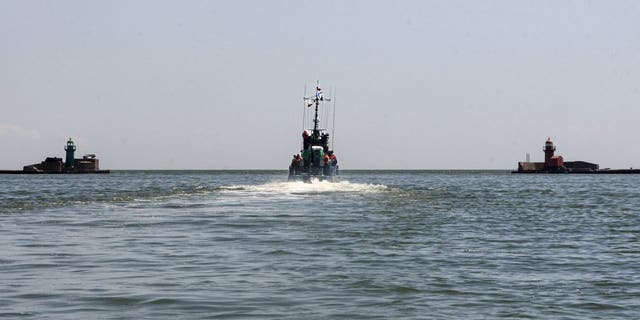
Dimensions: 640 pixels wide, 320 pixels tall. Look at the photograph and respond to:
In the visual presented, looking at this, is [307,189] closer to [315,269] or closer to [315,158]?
[315,158]

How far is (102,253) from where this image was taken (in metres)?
22.0

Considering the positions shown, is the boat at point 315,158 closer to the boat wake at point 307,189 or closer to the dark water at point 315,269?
the boat wake at point 307,189

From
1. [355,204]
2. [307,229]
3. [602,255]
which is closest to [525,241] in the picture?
[602,255]

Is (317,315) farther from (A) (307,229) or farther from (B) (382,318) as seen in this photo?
(A) (307,229)

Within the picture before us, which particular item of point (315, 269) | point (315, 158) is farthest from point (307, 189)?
point (315, 269)

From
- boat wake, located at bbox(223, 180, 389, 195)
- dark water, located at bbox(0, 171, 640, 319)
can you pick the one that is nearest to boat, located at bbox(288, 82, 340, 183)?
boat wake, located at bbox(223, 180, 389, 195)

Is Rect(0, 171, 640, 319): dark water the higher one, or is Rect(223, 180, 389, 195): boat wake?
Rect(223, 180, 389, 195): boat wake

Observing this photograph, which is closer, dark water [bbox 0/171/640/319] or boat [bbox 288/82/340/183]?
dark water [bbox 0/171/640/319]

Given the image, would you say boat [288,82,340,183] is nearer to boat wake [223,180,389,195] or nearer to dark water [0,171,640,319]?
boat wake [223,180,389,195]

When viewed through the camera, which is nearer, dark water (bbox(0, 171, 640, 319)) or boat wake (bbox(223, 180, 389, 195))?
dark water (bbox(0, 171, 640, 319))

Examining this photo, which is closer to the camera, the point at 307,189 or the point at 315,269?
the point at 315,269

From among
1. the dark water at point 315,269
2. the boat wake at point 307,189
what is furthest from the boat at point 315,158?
the dark water at point 315,269

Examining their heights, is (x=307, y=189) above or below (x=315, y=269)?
above

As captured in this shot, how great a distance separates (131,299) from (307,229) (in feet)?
54.8
